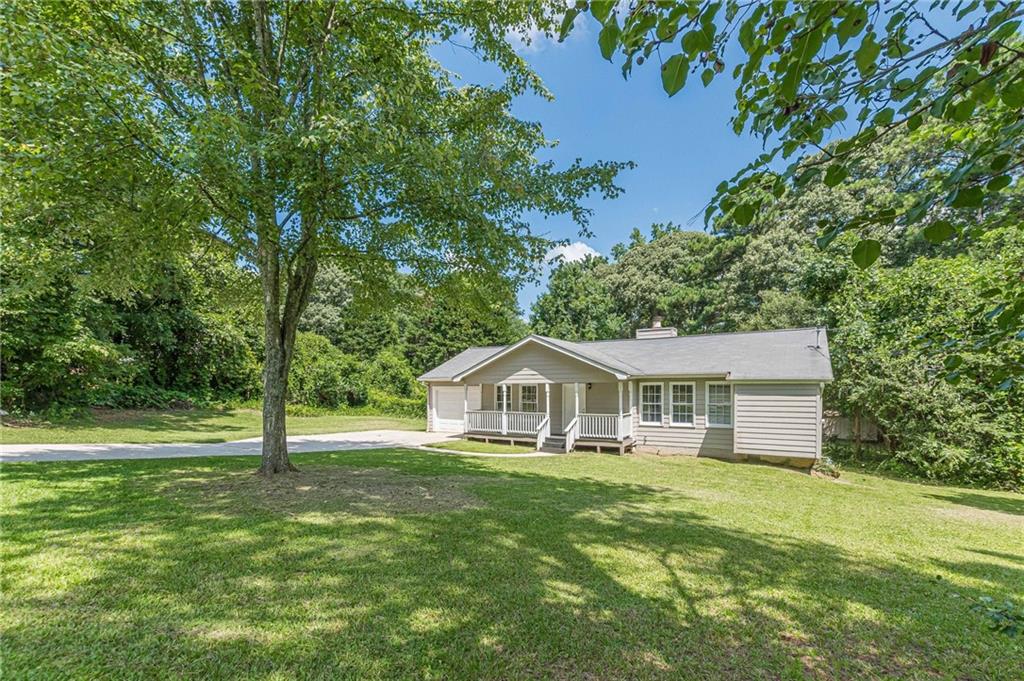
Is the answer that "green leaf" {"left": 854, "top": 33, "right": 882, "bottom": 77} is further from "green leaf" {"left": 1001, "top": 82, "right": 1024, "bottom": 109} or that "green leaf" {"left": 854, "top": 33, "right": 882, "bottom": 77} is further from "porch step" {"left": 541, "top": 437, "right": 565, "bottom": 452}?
"porch step" {"left": 541, "top": 437, "right": 565, "bottom": 452}

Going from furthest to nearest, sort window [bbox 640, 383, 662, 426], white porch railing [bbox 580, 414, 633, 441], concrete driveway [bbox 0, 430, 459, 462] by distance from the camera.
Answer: window [bbox 640, 383, 662, 426] < white porch railing [bbox 580, 414, 633, 441] < concrete driveway [bbox 0, 430, 459, 462]

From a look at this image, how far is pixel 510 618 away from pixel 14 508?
623 centimetres

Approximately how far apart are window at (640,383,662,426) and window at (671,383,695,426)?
46cm

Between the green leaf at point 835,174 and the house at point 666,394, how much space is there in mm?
12279

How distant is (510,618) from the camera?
3396mm

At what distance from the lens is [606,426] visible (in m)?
14.7

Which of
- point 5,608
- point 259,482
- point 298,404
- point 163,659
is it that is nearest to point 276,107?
point 259,482

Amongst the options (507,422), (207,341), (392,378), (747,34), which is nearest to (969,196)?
(747,34)

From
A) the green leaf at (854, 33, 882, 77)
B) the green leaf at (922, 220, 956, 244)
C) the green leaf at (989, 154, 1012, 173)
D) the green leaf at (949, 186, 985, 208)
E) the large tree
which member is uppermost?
the large tree

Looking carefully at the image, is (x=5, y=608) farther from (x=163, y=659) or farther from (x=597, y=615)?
(x=597, y=615)

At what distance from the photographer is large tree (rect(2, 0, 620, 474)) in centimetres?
529

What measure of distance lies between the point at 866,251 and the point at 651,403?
14.3m

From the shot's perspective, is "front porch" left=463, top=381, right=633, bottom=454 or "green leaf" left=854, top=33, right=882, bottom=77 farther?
"front porch" left=463, top=381, right=633, bottom=454

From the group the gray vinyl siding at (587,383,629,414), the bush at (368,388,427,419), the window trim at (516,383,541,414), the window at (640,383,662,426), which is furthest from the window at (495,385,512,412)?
the bush at (368,388,427,419)
